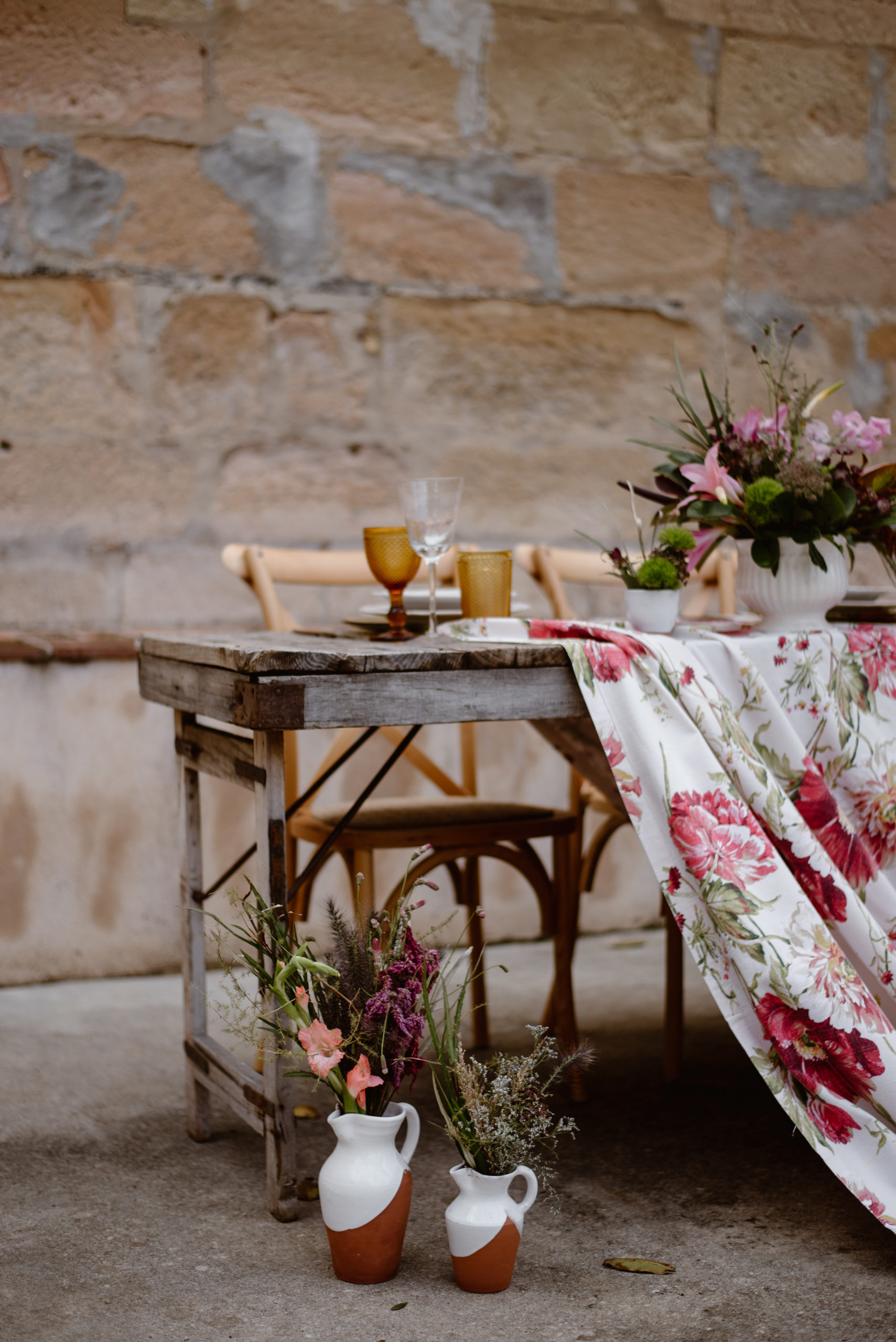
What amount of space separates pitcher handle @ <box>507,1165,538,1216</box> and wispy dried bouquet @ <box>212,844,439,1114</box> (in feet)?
0.53

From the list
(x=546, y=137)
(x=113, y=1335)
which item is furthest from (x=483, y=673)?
(x=546, y=137)

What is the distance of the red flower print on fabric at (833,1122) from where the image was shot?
166cm

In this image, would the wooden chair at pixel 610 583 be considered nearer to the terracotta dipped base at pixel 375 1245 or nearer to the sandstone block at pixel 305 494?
the sandstone block at pixel 305 494

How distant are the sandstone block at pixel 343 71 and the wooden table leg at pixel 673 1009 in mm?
2025

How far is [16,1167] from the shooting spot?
199 cm

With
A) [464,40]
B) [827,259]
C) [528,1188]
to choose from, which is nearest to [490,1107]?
[528,1188]

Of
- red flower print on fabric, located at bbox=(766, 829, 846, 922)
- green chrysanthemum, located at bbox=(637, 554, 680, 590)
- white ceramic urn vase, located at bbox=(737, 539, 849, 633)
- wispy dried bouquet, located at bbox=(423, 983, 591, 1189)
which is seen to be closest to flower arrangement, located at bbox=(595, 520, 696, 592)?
green chrysanthemum, located at bbox=(637, 554, 680, 590)

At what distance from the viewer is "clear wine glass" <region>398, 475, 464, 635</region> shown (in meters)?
1.88

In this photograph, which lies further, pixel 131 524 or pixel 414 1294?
pixel 131 524

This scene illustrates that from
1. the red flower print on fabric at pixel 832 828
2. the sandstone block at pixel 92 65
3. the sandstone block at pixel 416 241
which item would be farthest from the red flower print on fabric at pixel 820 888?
the sandstone block at pixel 92 65

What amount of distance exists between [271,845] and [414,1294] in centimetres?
55

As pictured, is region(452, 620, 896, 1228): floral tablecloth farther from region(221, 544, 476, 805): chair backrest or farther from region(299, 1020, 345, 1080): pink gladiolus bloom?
region(221, 544, 476, 805): chair backrest

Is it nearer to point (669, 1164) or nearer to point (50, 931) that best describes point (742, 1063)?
point (669, 1164)

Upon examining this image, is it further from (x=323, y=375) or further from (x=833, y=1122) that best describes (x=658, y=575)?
(x=323, y=375)
